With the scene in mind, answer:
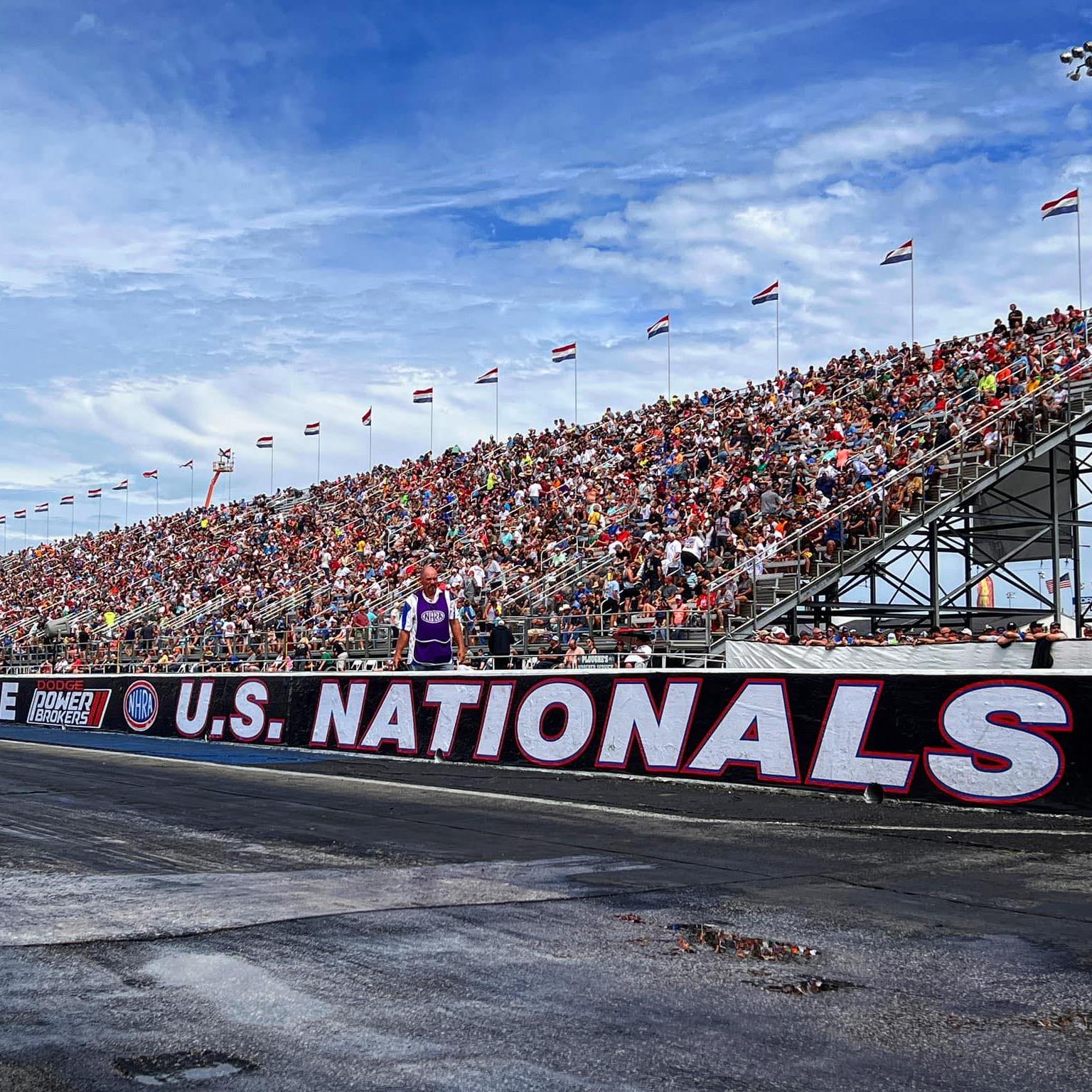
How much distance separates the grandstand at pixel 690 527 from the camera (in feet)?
74.8

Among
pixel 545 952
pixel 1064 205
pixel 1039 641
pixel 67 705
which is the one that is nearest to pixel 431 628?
pixel 1039 641

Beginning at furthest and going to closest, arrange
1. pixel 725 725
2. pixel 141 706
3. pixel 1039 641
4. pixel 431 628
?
pixel 141 706
pixel 431 628
pixel 1039 641
pixel 725 725

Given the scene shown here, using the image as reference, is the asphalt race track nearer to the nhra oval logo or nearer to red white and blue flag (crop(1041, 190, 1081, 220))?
the nhra oval logo

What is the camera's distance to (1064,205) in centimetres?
3325

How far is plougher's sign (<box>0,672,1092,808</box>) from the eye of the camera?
9562 mm

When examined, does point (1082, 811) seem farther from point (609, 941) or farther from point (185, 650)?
point (185, 650)

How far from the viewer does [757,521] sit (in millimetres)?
24344

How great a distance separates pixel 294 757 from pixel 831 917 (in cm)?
1123

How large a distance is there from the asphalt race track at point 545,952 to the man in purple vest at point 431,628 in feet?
17.5

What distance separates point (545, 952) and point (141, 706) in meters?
17.8

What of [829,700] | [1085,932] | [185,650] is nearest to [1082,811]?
[829,700]

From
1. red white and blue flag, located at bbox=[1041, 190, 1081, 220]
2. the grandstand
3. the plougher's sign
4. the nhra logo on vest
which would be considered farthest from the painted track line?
red white and blue flag, located at bbox=[1041, 190, 1081, 220]

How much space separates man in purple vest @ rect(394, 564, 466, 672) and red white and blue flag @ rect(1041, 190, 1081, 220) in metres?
25.9

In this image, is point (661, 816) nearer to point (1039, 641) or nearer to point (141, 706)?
point (1039, 641)
